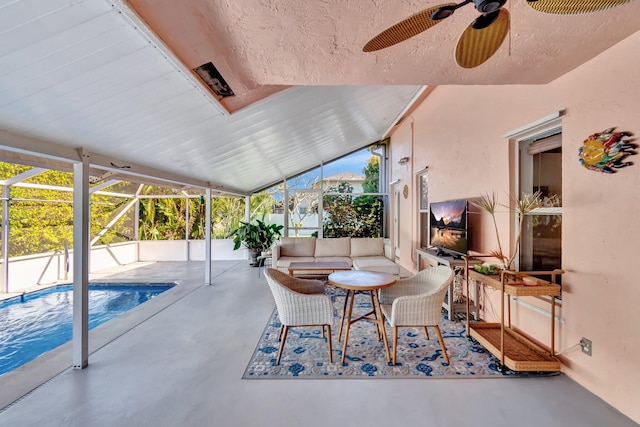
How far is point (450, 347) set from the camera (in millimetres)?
2734

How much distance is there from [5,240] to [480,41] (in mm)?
7320

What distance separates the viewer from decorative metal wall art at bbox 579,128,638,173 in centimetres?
179

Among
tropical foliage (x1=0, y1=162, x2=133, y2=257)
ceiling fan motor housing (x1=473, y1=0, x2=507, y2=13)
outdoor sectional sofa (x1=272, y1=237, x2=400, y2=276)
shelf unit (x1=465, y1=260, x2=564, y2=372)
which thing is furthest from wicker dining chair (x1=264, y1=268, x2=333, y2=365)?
tropical foliage (x1=0, y1=162, x2=133, y2=257)

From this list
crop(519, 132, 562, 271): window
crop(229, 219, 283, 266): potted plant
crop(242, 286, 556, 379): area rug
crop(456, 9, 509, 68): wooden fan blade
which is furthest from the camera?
crop(229, 219, 283, 266): potted plant

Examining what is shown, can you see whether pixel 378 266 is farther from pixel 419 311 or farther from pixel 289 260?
pixel 419 311

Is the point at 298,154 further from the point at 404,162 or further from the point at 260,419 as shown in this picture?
the point at 260,419

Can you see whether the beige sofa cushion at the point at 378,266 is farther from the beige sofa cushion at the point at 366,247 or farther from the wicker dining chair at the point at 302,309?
the wicker dining chair at the point at 302,309

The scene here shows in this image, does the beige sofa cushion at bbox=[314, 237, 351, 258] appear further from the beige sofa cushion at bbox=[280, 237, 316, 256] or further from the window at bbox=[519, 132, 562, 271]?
the window at bbox=[519, 132, 562, 271]

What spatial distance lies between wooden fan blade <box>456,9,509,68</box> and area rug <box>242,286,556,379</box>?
2.39m

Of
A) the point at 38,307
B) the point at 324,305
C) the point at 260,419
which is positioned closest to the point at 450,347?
the point at 324,305

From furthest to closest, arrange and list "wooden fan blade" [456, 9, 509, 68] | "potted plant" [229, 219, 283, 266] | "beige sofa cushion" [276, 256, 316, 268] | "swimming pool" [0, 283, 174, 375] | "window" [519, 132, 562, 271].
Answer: "potted plant" [229, 219, 283, 266] < "beige sofa cushion" [276, 256, 316, 268] < "swimming pool" [0, 283, 174, 375] < "window" [519, 132, 562, 271] < "wooden fan blade" [456, 9, 509, 68]

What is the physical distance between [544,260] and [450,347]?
1.23m

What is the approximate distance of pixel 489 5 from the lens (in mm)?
1143

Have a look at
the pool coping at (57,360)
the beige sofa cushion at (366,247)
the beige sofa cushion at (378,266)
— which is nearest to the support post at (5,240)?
the pool coping at (57,360)
